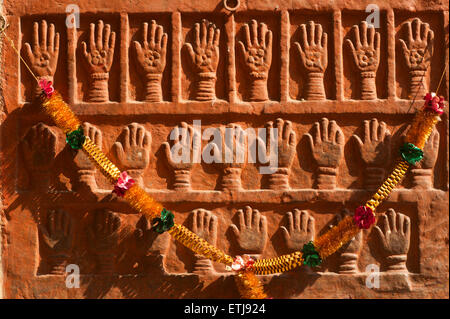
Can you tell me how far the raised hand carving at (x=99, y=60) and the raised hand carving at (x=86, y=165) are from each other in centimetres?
19

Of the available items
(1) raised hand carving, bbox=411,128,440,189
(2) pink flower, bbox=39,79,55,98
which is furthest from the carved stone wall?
(2) pink flower, bbox=39,79,55,98

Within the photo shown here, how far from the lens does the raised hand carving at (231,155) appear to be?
10.9 feet

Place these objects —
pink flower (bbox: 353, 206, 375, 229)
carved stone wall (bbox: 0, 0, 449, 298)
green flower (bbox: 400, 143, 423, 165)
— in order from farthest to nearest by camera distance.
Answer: carved stone wall (bbox: 0, 0, 449, 298) < green flower (bbox: 400, 143, 423, 165) < pink flower (bbox: 353, 206, 375, 229)

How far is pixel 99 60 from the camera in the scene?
3375 mm

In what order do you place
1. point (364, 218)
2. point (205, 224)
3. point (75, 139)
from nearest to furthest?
point (364, 218)
point (75, 139)
point (205, 224)

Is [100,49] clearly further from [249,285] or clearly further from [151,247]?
[249,285]

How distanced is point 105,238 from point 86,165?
450 millimetres

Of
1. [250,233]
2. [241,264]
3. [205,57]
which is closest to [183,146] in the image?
[205,57]

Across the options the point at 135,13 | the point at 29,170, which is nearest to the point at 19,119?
the point at 29,170

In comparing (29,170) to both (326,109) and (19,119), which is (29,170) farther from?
(326,109)

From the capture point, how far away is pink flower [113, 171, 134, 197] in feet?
A: 10.3

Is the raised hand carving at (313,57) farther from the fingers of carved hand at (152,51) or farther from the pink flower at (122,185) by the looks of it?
the pink flower at (122,185)

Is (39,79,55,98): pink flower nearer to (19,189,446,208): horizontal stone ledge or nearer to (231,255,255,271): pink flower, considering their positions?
(19,189,446,208): horizontal stone ledge

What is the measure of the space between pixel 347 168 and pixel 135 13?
159 cm
